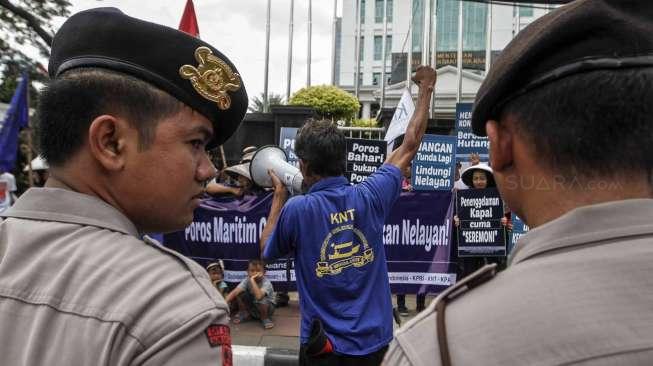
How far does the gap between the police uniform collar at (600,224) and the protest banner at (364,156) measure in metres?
6.23

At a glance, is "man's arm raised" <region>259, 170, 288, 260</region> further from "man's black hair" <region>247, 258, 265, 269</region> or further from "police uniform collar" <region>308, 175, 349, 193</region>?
"man's black hair" <region>247, 258, 265, 269</region>

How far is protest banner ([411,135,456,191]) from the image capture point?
7.62 metres

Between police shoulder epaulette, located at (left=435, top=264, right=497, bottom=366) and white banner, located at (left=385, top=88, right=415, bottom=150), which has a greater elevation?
white banner, located at (left=385, top=88, right=415, bottom=150)

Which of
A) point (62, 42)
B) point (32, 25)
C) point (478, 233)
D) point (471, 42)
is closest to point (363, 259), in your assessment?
point (62, 42)

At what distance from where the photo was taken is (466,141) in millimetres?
8672

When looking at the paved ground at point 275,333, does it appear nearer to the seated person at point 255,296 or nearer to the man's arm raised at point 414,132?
the seated person at point 255,296

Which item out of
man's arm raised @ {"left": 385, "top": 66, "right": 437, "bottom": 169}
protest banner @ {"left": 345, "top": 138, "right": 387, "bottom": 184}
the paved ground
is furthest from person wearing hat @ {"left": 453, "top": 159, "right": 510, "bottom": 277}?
man's arm raised @ {"left": 385, "top": 66, "right": 437, "bottom": 169}

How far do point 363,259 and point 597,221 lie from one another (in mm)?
2013

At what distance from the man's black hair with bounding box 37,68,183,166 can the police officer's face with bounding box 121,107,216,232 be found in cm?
3

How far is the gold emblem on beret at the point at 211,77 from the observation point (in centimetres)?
129

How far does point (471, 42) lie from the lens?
56.1m

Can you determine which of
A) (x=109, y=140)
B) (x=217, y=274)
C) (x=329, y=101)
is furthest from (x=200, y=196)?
(x=329, y=101)

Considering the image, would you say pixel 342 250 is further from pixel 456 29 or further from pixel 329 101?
pixel 456 29

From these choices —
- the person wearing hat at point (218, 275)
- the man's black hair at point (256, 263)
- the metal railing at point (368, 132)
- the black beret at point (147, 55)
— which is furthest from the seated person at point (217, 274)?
the black beret at point (147, 55)
